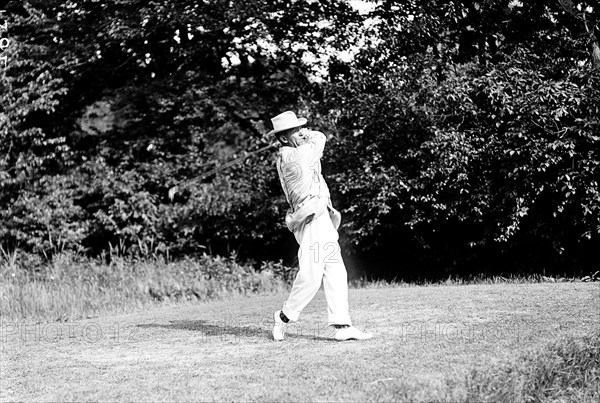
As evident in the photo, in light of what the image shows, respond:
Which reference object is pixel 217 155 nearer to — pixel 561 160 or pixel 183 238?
pixel 183 238

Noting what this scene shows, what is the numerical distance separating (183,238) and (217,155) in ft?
6.49

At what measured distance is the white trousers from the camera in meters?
7.23

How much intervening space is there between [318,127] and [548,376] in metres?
9.81

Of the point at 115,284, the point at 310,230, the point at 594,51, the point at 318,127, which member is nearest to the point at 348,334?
the point at 310,230

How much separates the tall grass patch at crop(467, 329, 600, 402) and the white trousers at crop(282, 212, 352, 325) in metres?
1.62

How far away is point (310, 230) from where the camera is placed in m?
7.38

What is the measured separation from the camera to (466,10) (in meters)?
16.8

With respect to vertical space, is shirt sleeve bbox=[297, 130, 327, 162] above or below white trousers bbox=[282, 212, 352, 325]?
above

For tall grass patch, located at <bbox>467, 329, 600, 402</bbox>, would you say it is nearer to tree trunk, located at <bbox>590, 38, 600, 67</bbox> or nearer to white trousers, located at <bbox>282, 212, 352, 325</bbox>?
white trousers, located at <bbox>282, 212, 352, 325</bbox>

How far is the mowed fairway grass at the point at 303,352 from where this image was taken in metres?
5.63

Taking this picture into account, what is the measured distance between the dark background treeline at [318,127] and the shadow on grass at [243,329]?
596cm

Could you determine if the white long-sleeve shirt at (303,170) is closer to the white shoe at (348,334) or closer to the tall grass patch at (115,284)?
the white shoe at (348,334)

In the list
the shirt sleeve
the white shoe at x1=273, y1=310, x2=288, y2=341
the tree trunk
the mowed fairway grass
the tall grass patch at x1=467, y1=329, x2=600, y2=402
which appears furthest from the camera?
the tree trunk

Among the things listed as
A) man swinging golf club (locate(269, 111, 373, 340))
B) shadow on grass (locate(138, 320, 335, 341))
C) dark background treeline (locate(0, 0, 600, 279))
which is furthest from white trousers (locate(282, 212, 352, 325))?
dark background treeline (locate(0, 0, 600, 279))
